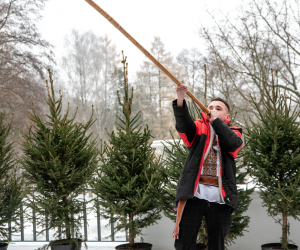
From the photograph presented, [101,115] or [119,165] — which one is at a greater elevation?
[101,115]

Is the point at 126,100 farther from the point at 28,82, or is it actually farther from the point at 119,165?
the point at 28,82

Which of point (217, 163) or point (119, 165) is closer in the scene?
point (217, 163)

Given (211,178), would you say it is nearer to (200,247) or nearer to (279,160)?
(279,160)

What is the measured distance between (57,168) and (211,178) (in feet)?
6.02

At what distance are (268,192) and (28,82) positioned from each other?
36.9 ft

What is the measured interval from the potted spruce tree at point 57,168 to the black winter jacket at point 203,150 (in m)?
1.55

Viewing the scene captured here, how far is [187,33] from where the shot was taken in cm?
1636

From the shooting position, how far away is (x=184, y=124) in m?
2.04

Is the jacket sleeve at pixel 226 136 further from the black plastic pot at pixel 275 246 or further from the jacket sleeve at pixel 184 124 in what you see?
the black plastic pot at pixel 275 246

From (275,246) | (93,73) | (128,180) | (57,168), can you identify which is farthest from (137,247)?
(93,73)

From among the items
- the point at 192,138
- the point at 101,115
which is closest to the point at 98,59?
the point at 101,115

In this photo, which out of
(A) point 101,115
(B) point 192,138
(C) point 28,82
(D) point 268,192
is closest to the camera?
(B) point 192,138

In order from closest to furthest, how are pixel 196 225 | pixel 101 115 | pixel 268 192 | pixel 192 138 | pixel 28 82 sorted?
1. pixel 196 225
2. pixel 192 138
3. pixel 268 192
4. pixel 28 82
5. pixel 101 115

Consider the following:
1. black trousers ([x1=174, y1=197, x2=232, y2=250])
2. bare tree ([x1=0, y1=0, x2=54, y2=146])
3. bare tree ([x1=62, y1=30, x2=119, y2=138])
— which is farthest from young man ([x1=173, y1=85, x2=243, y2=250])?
bare tree ([x1=62, y1=30, x2=119, y2=138])
